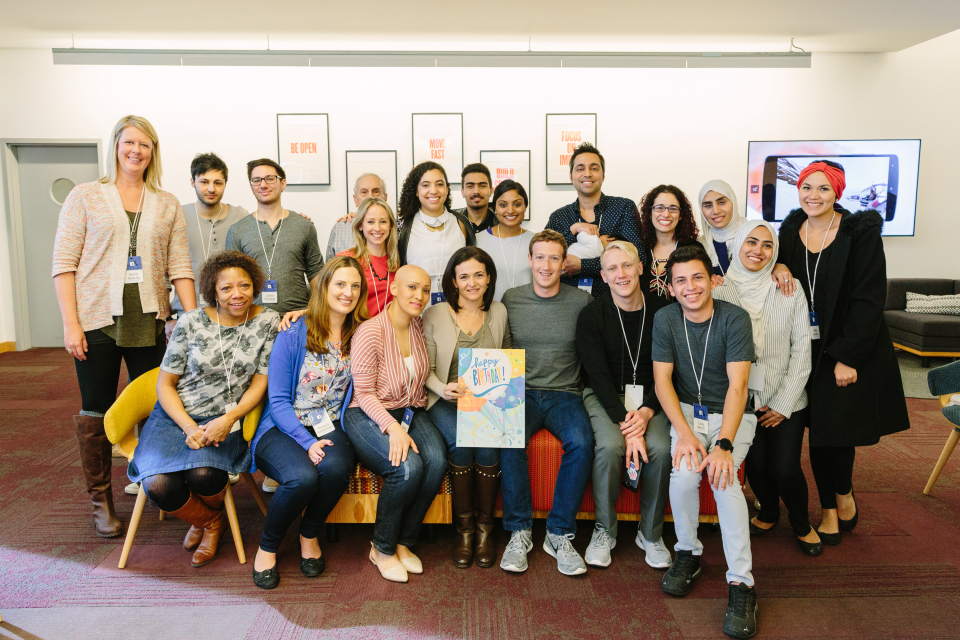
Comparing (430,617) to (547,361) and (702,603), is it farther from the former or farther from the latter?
(547,361)

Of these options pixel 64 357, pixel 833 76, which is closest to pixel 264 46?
pixel 64 357

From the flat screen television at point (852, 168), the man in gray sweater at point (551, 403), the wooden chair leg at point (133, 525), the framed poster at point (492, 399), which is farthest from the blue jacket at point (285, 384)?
the flat screen television at point (852, 168)

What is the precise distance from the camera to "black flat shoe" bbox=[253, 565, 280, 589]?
7.59ft

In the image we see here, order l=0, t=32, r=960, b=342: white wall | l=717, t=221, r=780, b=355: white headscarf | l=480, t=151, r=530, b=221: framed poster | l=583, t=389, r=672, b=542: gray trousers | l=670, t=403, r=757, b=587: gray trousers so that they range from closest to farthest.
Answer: l=670, t=403, r=757, b=587: gray trousers, l=583, t=389, r=672, b=542: gray trousers, l=717, t=221, r=780, b=355: white headscarf, l=0, t=32, r=960, b=342: white wall, l=480, t=151, r=530, b=221: framed poster

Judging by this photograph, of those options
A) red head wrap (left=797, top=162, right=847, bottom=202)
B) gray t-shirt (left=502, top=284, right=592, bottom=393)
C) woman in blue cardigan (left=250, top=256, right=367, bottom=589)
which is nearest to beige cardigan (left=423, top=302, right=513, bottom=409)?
gray t-shirt (left=502, top=284, right=592, bottom=393)

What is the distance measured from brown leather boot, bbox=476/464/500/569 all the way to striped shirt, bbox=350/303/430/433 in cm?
46

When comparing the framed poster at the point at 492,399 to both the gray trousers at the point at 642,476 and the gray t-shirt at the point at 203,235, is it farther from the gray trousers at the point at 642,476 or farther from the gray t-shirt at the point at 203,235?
the gray t-shirt at the point at 203,235

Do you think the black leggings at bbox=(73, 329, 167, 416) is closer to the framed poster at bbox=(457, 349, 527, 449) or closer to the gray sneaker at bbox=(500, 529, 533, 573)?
the framed poster at bbox=(457, 349, 527, 449)

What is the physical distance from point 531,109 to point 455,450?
5093 mm

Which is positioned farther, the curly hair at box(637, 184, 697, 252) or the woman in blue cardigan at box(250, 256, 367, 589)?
the curly hair at box(637, 184, 697, 252)

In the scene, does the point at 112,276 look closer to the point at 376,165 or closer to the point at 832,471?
the point at 832,471

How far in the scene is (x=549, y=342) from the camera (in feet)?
9.25

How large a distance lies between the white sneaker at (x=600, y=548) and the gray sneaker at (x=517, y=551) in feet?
0.82

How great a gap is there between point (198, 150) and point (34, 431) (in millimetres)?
3603
